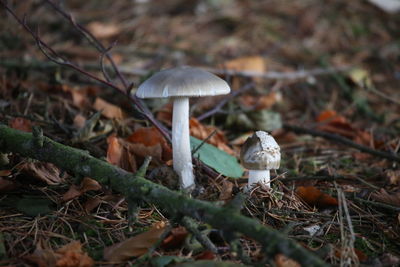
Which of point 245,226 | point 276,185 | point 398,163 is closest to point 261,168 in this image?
point 276,185

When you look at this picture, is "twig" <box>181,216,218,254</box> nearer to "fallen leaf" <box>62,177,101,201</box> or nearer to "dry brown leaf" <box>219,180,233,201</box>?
"dry brown leaf" <box>219,180,233,201</box>

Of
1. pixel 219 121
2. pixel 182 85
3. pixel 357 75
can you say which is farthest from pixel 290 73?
pixel 182 85

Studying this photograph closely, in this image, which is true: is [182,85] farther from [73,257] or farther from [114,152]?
[73,257]

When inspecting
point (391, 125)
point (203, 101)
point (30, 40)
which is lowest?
point (391, 125)

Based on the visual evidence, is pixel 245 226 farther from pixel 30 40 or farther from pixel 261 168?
pixel 30 40

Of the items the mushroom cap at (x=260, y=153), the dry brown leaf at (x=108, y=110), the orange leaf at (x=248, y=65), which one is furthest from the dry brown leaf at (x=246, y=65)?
the mushroom cap at (x=260, y=153)

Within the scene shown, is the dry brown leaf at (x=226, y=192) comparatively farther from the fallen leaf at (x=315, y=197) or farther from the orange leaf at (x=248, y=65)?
the orange leaf at (x=248, y=65)
